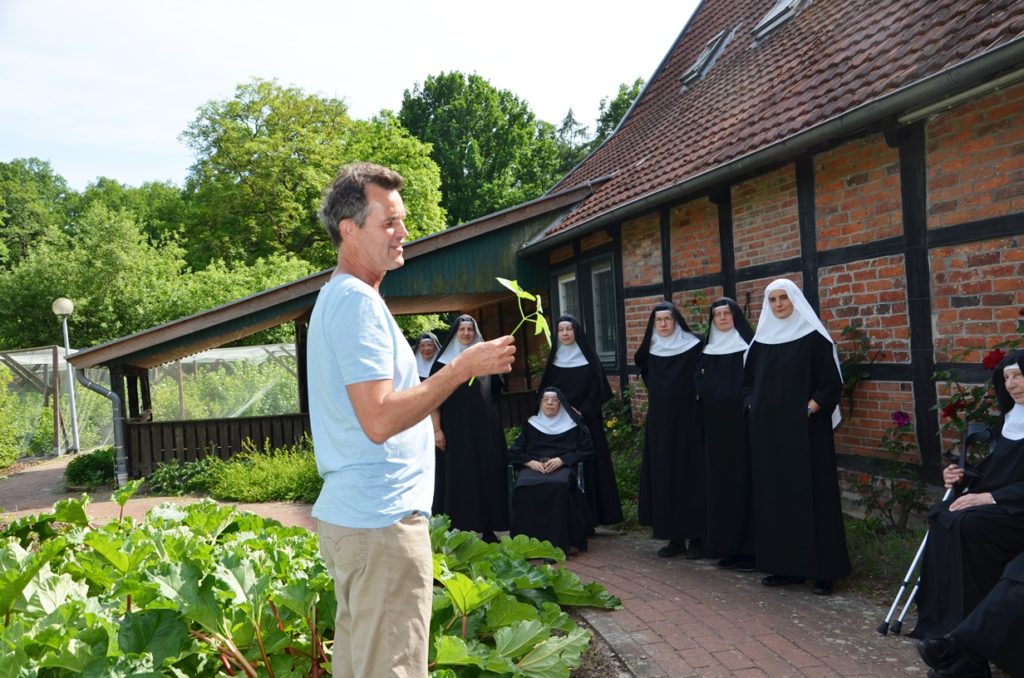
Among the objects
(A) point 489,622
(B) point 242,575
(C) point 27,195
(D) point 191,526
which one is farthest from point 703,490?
(C) point 27,195

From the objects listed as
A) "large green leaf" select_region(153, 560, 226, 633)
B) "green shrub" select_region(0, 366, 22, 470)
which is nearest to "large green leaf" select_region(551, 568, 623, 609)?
"large green leaf" select_region(153, 560, 226, 633)

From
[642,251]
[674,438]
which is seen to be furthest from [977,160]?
[642,251]

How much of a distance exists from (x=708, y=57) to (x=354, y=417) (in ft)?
37.4

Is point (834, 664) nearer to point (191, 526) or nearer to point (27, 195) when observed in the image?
point (191, 526)

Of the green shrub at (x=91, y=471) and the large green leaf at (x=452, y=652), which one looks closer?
the large green leaf at (x=452, y=652)

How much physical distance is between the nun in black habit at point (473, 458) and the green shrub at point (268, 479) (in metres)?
3.26

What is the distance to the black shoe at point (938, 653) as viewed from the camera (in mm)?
3736

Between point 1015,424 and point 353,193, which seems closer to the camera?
point 353,193

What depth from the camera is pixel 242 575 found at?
10.3 feet

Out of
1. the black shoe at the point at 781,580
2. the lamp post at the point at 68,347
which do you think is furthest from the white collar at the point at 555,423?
the lamp post at the point at 68,347

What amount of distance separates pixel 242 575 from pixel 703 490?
13.2 ft

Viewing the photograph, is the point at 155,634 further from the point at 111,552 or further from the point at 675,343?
the point at 675,343

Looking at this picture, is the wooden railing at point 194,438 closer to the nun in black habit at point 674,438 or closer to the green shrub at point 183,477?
the green shrub at point 183,477

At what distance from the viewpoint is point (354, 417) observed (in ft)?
7.23
